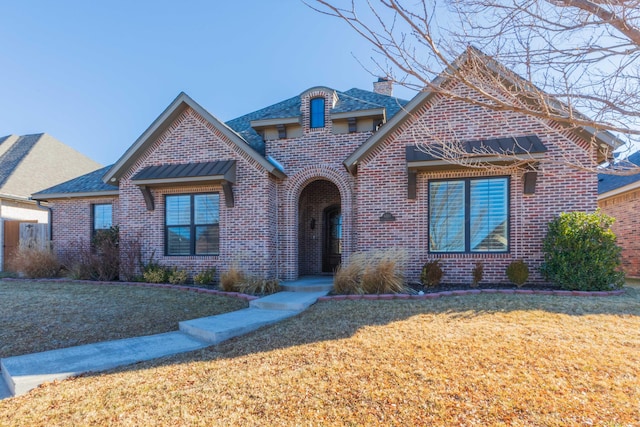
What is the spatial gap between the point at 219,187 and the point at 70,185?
7909 millimetres

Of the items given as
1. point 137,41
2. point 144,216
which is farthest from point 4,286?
point 137,41

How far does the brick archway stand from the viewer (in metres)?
10.4

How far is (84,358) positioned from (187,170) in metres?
6.51

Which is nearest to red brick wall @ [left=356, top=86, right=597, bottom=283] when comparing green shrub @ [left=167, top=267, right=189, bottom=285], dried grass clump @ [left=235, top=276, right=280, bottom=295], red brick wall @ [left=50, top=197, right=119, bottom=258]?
dried grass clump @ [left=235, top=276, right=280, bottom=295]

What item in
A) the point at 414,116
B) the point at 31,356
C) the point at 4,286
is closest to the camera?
the point at 31,356

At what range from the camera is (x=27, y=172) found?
17.4 meters

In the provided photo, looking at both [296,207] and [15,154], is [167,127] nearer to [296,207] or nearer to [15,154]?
[296,207]

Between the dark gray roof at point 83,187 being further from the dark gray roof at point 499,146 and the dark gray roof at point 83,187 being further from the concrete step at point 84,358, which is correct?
the dark gray roof at point 499,146

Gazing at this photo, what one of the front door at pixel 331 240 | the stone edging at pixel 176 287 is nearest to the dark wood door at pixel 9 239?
the stone edging at pixel 176 287

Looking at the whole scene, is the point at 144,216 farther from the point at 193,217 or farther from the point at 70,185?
the point at 70,185

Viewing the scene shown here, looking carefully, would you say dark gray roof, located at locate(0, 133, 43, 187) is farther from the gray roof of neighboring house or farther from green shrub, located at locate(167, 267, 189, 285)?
green shrub, located at locate(167, 267, 189, 285)

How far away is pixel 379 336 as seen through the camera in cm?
498

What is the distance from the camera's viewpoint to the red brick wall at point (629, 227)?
491 inches

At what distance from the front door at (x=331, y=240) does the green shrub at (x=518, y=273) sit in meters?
5.98
